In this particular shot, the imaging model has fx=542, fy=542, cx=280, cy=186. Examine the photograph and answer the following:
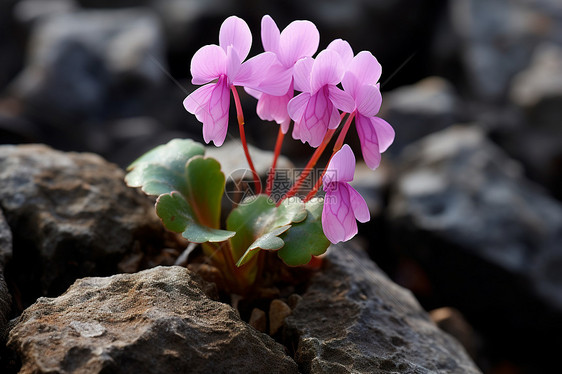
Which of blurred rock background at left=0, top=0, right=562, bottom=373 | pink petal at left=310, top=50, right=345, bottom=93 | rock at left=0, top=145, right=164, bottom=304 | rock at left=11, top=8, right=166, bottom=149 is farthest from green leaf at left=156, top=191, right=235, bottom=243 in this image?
rock at left=11, top=8, right=166, bottom=149

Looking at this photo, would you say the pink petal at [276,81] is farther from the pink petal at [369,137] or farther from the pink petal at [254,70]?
the pink petal at [369,137]

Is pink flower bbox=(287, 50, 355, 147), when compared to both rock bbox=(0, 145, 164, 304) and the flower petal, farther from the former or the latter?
rock bbox=(0, 145, 164, 304)

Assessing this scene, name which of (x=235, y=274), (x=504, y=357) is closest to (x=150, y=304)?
(x=235, y=274)

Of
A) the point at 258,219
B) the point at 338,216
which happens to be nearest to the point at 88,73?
the point at 258,219

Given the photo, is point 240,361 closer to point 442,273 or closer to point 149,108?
point 442,273

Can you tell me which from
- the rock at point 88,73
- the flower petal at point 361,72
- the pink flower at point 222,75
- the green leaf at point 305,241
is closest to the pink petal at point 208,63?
the pink flower at point 222,75
